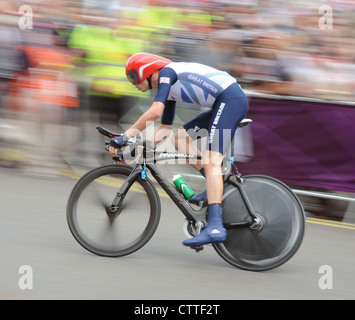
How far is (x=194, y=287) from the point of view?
205 inches

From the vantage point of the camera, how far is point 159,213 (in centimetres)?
573

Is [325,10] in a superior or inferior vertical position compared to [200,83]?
superior

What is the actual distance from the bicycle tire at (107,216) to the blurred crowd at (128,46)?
2.92 m

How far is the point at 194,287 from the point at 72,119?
4329mm

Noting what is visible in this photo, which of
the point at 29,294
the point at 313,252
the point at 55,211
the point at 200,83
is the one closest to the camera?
the point at 29,294

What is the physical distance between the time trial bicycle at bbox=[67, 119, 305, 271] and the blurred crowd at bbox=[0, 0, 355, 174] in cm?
263

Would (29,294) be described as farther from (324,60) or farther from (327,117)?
(324,60)

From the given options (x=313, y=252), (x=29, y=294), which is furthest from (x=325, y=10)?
(x=29, y=294)

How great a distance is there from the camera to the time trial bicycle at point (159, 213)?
5.69 meters
